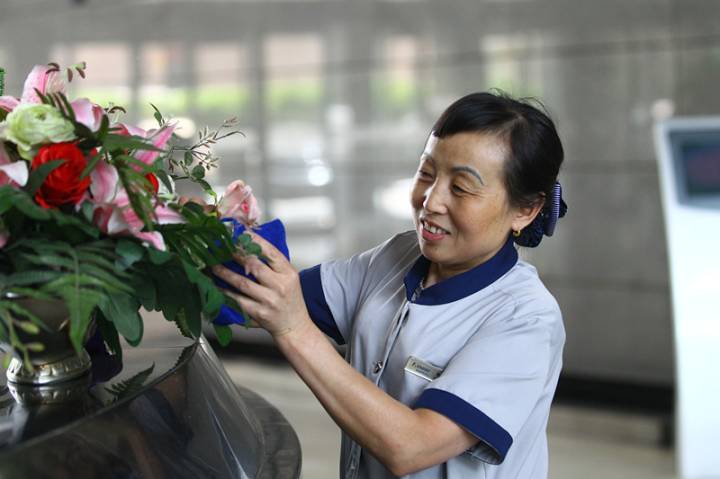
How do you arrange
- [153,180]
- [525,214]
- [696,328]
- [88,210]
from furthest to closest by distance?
1. [696,328]
2. [525,214]
3. [153,180]
4. [88,210]

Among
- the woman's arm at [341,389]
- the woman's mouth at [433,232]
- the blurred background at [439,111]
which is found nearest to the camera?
the woman's arm at [341,389]

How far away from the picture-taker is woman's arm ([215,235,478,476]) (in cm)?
144

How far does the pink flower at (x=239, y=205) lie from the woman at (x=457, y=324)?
0.06 metres

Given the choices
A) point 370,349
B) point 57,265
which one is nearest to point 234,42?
point 370,349

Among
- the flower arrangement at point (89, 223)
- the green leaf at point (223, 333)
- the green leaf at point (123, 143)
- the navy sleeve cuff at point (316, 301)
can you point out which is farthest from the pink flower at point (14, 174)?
the navy sleeve cuff at point (316, 301)

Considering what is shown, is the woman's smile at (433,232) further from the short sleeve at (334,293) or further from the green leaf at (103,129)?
the green leaf at (103,129)

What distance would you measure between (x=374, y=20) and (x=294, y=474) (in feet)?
15.5

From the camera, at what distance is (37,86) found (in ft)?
4.25

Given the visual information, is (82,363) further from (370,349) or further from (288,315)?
(370,349)

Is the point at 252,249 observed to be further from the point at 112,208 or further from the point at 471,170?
the point at 471,170

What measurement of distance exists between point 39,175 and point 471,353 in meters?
0.76

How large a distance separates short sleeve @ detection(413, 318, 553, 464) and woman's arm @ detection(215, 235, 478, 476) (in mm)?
47

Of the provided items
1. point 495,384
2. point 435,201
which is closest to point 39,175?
point 435,201

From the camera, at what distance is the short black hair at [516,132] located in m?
1.64
